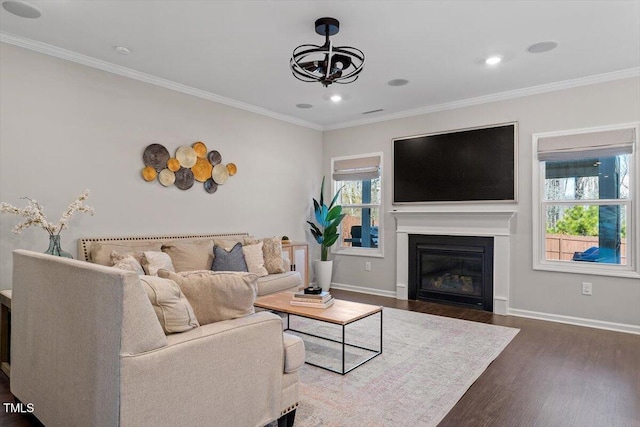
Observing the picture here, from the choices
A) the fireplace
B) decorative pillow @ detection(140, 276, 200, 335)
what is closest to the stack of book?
decorative pillow @ detection(140, 276, 200, 335)

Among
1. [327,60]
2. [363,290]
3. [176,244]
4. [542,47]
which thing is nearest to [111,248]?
[176,244]

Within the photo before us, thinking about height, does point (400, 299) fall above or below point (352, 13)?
below

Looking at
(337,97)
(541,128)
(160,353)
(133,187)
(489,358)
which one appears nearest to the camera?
(160,353)

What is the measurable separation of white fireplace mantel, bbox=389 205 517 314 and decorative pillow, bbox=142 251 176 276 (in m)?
3.29

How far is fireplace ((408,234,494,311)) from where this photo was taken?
493 centimetres

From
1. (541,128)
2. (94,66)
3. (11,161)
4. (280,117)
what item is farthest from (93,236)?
(541,128)

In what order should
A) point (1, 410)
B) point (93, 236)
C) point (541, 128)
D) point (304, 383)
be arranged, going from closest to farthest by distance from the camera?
point (1, 410)
point (304, 383)
point (93, 236)
point (541, 128)

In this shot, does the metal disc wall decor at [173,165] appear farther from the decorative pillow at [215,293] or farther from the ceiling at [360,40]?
the decorative pillow at [215,293]

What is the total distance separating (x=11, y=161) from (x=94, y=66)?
122 cm

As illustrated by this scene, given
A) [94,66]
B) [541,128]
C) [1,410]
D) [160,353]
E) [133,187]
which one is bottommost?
[1,410]

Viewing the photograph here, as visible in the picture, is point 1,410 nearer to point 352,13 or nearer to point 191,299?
point 191,299

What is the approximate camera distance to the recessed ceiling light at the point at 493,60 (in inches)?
146

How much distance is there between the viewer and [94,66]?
3.84 meters

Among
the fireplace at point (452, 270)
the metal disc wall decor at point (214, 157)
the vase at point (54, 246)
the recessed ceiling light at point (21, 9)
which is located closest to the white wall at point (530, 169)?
the fireplace at point (452, 270)
